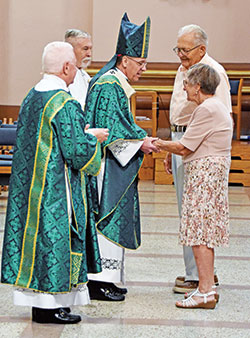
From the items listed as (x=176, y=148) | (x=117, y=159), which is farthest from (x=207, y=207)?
(x=117, y=159)

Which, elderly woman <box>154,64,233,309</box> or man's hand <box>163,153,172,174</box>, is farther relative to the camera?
man's hand <box>163,153,172,174</box>

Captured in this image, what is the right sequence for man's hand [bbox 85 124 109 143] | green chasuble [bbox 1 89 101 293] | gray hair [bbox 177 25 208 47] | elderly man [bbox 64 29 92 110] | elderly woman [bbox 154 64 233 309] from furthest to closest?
elderly man [bbox 64 29 92 110]
gray hair [bbox 177 25 208 47]
elderly woman [bbox 154 64 233 309]
man's hand [bbox 85 124 109 143]
green chasuble [bbox 1 89 101 293]

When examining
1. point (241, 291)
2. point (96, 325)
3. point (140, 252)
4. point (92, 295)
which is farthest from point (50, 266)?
point (140, 252)

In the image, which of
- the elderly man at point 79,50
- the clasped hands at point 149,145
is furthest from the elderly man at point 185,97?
the elderly man at point 79,50

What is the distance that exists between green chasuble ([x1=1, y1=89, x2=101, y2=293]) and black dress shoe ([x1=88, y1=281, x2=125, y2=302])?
2.07ft

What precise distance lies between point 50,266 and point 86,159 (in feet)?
1.81

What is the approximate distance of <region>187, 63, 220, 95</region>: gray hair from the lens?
3.89 metres

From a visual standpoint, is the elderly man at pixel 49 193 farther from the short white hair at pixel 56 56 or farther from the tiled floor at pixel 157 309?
the tiled floor at pixel 157 309

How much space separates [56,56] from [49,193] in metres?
0.68

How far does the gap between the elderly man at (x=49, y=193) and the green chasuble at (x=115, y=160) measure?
51 centimetres

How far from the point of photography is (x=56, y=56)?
3486 mm

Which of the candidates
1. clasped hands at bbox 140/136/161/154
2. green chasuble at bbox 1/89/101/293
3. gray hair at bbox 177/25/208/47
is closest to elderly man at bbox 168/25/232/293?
gray hair at bbox 177/25/208/47

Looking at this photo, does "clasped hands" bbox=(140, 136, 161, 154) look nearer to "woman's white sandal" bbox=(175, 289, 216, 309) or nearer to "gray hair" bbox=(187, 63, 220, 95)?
"gray hair" bbox=(187, 63, 220, 95)

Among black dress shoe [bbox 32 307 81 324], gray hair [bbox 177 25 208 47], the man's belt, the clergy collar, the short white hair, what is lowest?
black dress shoe [bbox 32 307 81 324]
